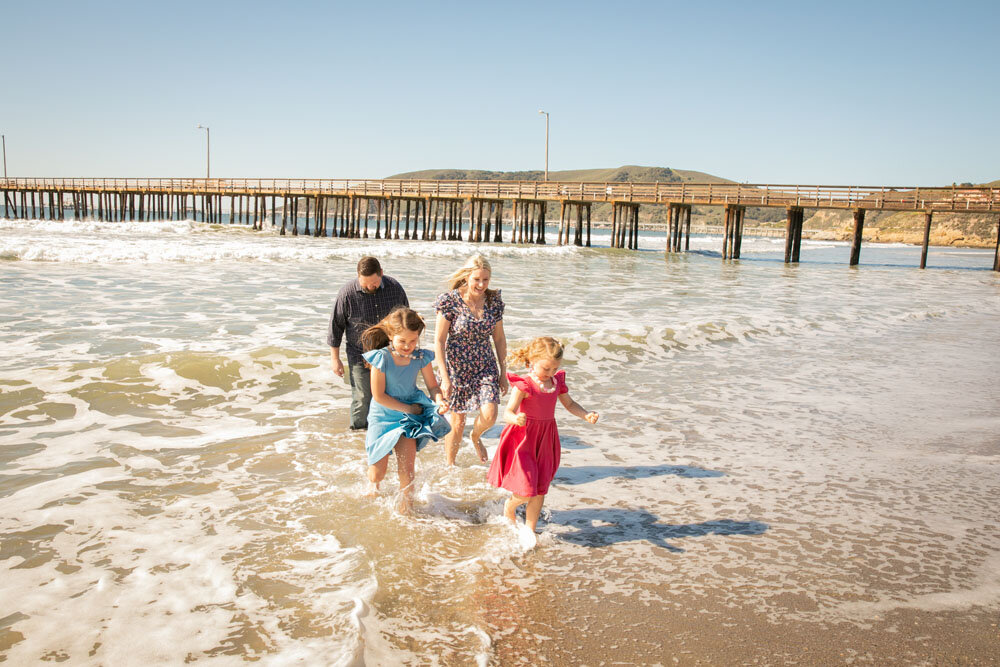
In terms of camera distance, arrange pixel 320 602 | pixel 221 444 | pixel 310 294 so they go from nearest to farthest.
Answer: pixel 320 602
pixel 221 444
pixel 310 294

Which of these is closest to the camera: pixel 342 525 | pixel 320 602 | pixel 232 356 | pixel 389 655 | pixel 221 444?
pixel 389 655

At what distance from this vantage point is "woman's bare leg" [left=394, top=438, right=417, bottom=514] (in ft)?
13.5

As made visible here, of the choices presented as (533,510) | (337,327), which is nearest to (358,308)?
(337,327)

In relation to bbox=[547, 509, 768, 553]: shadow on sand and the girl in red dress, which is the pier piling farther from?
the girl in red dress

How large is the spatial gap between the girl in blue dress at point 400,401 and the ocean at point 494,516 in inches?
13.8

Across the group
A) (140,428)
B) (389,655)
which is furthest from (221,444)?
(389,655)

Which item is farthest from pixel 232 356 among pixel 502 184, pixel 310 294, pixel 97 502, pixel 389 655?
pixel 502 184

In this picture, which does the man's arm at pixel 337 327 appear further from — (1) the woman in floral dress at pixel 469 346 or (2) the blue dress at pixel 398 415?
(2) the blue dress at pixel 398 415

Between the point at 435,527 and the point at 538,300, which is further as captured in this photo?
the point at 538,300

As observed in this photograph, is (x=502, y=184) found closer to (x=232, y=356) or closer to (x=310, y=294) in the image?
(x=310, y=294)

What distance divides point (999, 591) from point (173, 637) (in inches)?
146

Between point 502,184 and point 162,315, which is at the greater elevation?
point 502,184

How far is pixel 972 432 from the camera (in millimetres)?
6145

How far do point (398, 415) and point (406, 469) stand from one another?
1.18 ft
